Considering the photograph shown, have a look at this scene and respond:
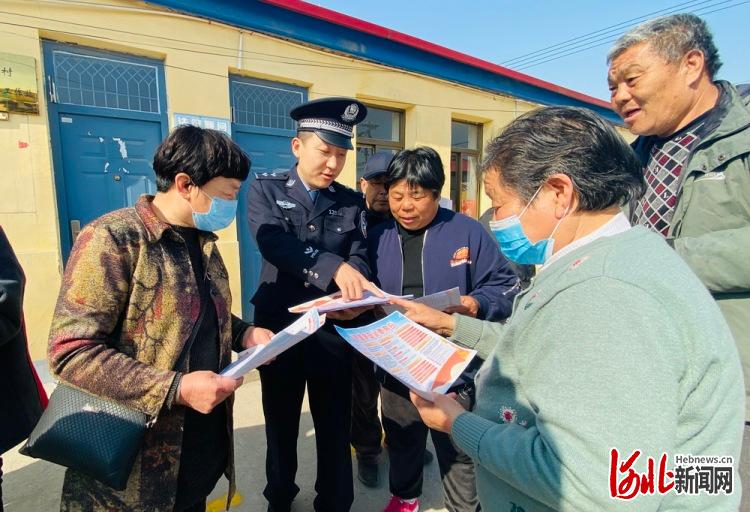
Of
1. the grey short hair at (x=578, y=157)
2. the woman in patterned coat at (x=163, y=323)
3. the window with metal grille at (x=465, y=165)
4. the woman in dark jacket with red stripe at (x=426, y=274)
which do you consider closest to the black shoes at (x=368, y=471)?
the woman in dark jacket with red stripe at (x=426, y=274)

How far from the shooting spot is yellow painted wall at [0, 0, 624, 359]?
3.31m

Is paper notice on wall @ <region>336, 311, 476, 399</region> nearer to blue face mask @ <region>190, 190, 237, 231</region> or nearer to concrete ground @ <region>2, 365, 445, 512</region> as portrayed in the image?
blue face mask @ <region>190, 190, 237, 231</region>

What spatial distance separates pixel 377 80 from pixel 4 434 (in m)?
5.27

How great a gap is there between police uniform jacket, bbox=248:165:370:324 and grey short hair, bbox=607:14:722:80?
134 cm

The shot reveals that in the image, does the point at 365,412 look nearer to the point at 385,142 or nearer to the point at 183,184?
the point at 183,184

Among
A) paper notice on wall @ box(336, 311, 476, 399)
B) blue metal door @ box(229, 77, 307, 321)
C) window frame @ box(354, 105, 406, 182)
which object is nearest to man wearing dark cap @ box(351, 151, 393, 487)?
paper notice on wall @ box(336, 311, 476, 399)

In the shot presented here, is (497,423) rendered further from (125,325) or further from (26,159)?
(26,159)

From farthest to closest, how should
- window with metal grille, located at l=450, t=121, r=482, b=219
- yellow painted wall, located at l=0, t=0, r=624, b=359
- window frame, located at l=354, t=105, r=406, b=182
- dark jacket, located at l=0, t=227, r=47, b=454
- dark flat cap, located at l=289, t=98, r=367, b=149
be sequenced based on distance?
window with metal grille, located at l=450, t=121, r=482, b=219, window frame, located at l=354, t=105, r=406, b=182, yellow painted wall, located at l=0, t=0, r=624, b=359, dark flat cap, located at l=289, t=98, r=367, b=149, dark jacket, located at l=0, t=227, r=47, b=454

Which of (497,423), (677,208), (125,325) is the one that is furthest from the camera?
(677,208)

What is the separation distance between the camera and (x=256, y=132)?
182 inches

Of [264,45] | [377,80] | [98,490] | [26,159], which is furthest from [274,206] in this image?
[377,80]

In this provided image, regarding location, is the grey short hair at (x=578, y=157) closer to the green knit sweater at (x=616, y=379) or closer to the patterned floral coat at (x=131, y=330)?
the green knit sweater at (x=616, y=379)

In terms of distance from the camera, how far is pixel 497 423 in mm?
944

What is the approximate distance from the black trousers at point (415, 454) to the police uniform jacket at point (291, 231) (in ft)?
2.24
